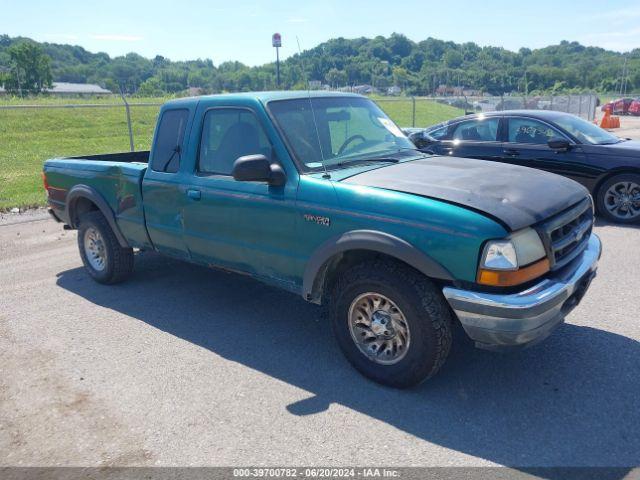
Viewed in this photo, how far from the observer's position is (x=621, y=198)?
7.90 meters

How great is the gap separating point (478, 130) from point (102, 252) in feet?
20.3

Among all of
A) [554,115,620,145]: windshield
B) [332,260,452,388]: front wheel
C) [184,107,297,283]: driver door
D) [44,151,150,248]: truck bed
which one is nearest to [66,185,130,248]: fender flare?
[44,151,150,248]: truck bed

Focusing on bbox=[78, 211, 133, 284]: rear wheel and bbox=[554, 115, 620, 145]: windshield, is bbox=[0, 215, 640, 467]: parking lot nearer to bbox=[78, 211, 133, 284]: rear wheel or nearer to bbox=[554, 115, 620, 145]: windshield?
bbox=[78, 211, 133, 284]: rear wheel

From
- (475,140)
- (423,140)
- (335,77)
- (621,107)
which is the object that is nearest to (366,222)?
(335,77)

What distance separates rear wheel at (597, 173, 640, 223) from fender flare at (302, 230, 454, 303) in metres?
5.90

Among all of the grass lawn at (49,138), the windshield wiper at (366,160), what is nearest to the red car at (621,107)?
the grass lawn at (49,138)

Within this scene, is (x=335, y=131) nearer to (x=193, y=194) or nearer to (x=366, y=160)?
(x=366, y=160)

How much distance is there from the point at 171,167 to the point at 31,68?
88.1 metres

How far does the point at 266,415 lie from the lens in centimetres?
344

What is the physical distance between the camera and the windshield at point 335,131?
4.17 metres

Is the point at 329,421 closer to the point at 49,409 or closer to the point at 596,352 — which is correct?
the point at 49,409

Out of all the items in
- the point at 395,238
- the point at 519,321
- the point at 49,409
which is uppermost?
the point at 395,238

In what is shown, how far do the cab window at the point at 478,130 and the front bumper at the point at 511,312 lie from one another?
5995 mm

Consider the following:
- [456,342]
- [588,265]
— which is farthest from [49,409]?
[588,265]
